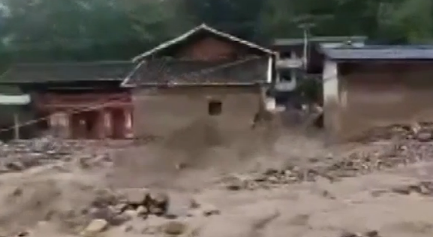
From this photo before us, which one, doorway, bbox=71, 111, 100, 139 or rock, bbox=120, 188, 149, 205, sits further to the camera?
doorway, bbox=71, 111, 100, 139

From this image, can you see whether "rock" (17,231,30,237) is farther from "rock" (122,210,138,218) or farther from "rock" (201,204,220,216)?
"rock" (201,204,220,216)

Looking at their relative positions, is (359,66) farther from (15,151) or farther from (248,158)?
(15,151)

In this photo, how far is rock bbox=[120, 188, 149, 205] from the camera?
1655 millimetres

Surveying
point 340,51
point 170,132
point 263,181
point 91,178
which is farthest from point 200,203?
point 340,51

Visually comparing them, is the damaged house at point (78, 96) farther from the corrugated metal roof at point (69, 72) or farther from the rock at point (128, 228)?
the rock at point (128, 228)

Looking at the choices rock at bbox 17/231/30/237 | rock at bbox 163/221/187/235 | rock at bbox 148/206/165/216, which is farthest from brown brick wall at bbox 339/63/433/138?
rock at bbox 17/231/30/237

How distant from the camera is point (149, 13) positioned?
2.55 m

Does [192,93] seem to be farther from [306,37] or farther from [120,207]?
[120,207]

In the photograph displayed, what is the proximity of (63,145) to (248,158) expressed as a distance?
2.34 ft

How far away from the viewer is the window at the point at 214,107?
247cm

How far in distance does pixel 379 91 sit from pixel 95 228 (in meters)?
1.41

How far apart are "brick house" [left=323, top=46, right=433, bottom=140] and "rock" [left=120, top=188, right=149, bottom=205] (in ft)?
3.00

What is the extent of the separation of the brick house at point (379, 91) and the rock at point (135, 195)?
3.00ft

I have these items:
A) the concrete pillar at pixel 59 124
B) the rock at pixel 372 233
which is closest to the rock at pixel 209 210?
the rock at pixel 372 233
